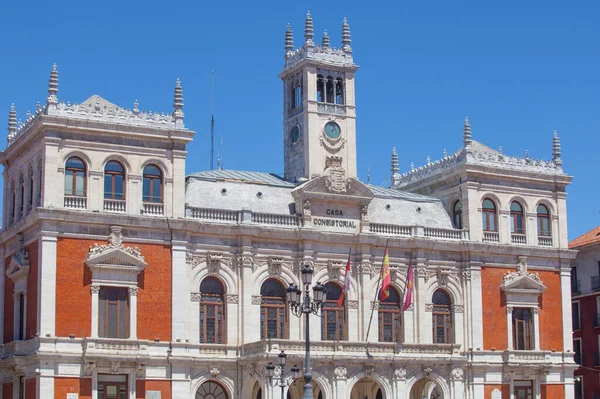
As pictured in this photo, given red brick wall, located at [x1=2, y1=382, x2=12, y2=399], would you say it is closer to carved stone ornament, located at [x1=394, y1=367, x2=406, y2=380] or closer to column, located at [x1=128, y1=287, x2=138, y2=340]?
column, located at [x1=128, y1=287, x2=138, y2=340]

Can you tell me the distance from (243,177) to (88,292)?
12.9m

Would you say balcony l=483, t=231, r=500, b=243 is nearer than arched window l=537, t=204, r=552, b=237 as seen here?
Yes

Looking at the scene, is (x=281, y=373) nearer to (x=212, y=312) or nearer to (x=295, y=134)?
(x=212, y=312)

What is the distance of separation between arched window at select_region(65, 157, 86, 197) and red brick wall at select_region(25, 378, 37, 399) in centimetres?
924

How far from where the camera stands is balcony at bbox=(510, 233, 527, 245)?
6938 cm

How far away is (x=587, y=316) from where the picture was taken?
7900 cm

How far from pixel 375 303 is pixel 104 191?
53.3ft

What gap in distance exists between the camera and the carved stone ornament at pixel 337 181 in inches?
Answer: 2542

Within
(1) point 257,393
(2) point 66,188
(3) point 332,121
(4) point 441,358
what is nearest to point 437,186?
(3) point 332,121

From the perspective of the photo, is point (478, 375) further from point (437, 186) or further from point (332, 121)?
point (332, 121)

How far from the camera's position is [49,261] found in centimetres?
5619

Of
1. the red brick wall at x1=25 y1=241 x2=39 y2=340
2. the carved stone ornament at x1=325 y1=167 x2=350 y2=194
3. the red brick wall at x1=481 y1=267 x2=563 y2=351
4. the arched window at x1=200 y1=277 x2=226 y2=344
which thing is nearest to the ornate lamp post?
the arched window at x1=200 y1=277 x2=226 y2=344

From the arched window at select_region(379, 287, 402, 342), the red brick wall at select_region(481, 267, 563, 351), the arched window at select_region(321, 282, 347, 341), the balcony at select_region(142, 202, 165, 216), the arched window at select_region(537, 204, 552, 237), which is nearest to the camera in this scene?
the balcony at select_region(142, 202, 165, 216)

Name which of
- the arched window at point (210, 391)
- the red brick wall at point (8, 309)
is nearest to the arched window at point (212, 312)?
the arched window at point (210, 391)
